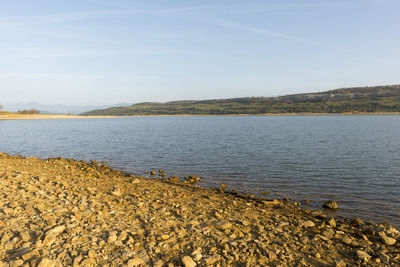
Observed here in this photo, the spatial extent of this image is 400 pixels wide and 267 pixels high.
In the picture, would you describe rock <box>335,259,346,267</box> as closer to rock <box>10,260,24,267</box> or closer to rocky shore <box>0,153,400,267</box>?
rocky shore <box>0,153,400,267</box>

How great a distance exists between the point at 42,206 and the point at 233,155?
72.7 feet

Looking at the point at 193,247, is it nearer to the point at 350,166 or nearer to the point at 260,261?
the point at 260,261

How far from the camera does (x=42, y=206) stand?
361 inches

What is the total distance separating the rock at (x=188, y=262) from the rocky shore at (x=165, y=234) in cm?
2

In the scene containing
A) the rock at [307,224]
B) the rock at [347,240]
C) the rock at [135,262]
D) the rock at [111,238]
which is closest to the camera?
the rock at [135,262]

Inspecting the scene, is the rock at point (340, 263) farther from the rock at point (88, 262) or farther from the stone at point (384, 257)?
the rock at point (88, 262)

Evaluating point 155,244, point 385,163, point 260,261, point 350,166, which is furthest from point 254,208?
point 385,163

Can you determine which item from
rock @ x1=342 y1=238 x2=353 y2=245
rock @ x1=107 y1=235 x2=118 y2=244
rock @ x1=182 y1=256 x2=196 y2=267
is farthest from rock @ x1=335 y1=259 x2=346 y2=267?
rock @ x1=107 y1=235 x2=118 y2=244

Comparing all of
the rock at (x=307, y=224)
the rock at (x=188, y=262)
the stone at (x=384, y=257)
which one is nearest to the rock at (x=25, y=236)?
the rock at (x=188, y=262)

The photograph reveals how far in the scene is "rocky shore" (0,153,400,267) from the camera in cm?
645

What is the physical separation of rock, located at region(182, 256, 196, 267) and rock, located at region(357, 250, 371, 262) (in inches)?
205

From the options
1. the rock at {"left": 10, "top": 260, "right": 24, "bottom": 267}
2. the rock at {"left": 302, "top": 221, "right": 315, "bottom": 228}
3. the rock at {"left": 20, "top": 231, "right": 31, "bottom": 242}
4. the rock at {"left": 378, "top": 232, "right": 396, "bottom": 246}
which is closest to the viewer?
the rock at {"left": 10, "top": 260, "right": 24, "bottom": 267}

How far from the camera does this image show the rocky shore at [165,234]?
645cm

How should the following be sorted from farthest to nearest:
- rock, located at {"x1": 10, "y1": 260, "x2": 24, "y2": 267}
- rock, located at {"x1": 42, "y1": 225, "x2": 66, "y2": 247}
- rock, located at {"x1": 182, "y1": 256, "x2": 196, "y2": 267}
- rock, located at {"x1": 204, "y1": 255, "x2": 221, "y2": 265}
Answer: rock, located at {"x1": 42, "y1": 225, "x2": 66, "y2": 247} < rock, located at {"x1": 204, "y1": 255, "x2": 221, "y2": 265} < rock, located at {"x1": 182, "y1": 256, "x2": 196, "y2": 267} < rock, located at {"x1": 10, "y1": 260, "x2": 24, "y2": 267}
